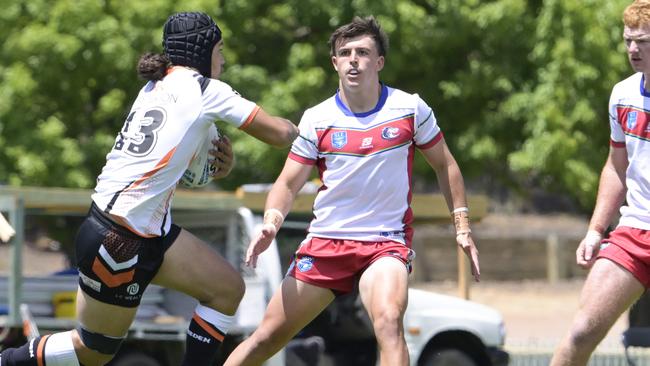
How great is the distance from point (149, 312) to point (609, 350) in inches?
269

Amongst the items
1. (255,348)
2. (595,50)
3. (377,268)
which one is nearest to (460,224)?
(377,268)

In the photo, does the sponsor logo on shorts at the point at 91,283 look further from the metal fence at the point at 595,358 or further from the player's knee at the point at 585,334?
the metal fence at the point at 595,358

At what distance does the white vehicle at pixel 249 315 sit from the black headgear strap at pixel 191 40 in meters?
4.64

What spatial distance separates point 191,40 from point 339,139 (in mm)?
989

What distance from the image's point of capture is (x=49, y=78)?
58.9 feet

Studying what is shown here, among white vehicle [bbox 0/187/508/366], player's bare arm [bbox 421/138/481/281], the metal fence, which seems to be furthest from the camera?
the metal fence

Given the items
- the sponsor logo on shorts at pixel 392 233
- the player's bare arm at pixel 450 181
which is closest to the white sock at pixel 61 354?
the sponsor logo on shorts at pixel 392 233

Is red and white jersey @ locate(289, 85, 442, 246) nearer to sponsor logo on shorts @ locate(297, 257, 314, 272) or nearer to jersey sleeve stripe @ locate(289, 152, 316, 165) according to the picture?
jersey sleeve stripe @ locate(289, 152, 316, 165)

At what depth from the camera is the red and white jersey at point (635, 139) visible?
6996mm

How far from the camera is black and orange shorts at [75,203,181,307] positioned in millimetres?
6934

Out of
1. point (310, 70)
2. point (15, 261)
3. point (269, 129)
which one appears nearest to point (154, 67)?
point (269, 129)

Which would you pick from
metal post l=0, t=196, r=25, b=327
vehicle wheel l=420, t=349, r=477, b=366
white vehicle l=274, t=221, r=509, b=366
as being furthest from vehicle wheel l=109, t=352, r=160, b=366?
vehicle wheel l=420, t=349, r=477, b=366

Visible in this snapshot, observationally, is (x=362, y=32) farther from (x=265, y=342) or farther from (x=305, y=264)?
(x=265, y=342)

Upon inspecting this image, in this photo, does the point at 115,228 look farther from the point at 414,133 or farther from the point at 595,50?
the point at 595,50
